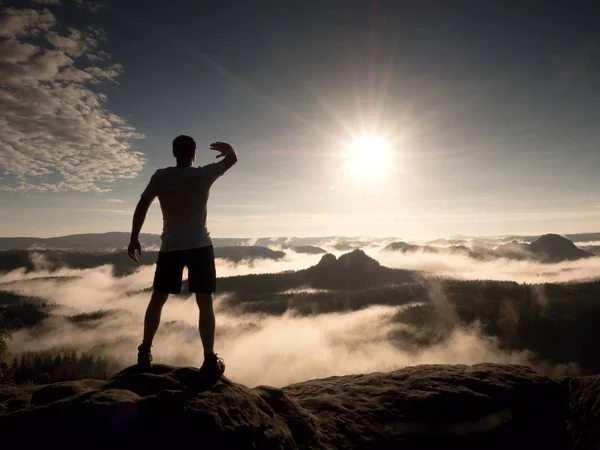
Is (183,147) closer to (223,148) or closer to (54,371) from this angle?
(223,148)

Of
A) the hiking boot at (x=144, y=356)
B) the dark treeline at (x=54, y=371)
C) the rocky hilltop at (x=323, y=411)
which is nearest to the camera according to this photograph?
the rocky hilltop at (x=323, y=411)

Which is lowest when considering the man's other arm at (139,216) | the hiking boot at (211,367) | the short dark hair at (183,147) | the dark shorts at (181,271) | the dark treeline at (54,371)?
the dark treeline at (54,371)

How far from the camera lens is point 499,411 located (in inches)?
382

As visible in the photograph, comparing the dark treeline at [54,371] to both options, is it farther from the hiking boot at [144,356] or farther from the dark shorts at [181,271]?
the dark shorts at [181,271]

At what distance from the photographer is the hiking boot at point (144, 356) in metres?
7.34

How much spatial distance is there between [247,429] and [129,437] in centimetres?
186

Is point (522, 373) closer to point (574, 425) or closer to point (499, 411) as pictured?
point (574, 425)

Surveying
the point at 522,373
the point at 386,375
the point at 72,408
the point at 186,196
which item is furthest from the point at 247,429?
the point at 522,373

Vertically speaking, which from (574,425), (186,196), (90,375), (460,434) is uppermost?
(186,196)

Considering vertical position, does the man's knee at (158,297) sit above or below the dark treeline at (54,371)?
above

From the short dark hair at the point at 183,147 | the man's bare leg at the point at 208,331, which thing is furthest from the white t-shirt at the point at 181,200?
the man's bare leg at the point at 208,331

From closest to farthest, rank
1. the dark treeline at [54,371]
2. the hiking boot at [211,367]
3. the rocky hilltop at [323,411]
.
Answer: the rocky hilltop at [323,411] < the hiking boot at [211,367] < the dark treeline at [54,371]

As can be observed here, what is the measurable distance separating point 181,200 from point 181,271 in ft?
4.56

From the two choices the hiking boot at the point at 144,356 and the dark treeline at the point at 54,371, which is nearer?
the hiking boot at the point at 144,356
